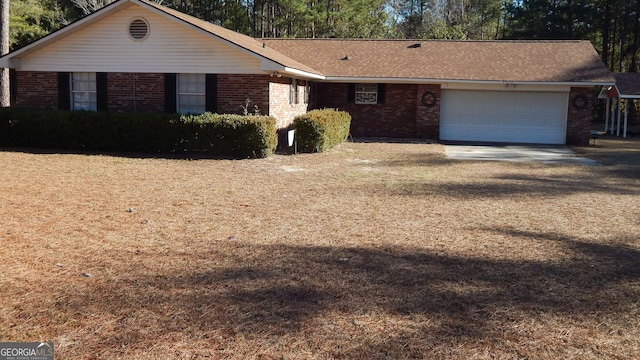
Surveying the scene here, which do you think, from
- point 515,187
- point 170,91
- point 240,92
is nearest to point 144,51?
point 170,91

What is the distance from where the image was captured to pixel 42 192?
31.6ft

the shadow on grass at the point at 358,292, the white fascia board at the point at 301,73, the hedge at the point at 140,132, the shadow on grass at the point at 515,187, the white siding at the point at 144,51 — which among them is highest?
the white siding at the point at 144,51

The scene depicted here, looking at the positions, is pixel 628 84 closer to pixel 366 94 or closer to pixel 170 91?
pixel 366 94

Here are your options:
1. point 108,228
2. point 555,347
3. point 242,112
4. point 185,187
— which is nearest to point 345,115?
point 242,112

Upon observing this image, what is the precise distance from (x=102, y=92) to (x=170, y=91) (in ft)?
7.42

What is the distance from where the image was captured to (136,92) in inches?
688

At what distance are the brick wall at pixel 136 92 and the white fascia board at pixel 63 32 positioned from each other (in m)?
1.69

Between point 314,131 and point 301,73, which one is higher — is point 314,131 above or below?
below

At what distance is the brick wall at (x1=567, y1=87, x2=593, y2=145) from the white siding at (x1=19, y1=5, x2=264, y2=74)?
12.8 meters

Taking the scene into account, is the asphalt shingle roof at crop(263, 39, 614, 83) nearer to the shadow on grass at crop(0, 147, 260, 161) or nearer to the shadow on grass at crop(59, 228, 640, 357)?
the shadow on grass at crop(0, 147, 260, 161)

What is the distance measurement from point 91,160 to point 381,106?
41.9 ft

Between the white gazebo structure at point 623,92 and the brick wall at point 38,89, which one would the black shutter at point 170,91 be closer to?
the brick wall at point 38,89

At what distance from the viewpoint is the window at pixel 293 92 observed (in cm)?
1928

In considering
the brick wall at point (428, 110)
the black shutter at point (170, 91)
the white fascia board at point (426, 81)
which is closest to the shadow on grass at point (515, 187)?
the black shutter at point (170, 91)
